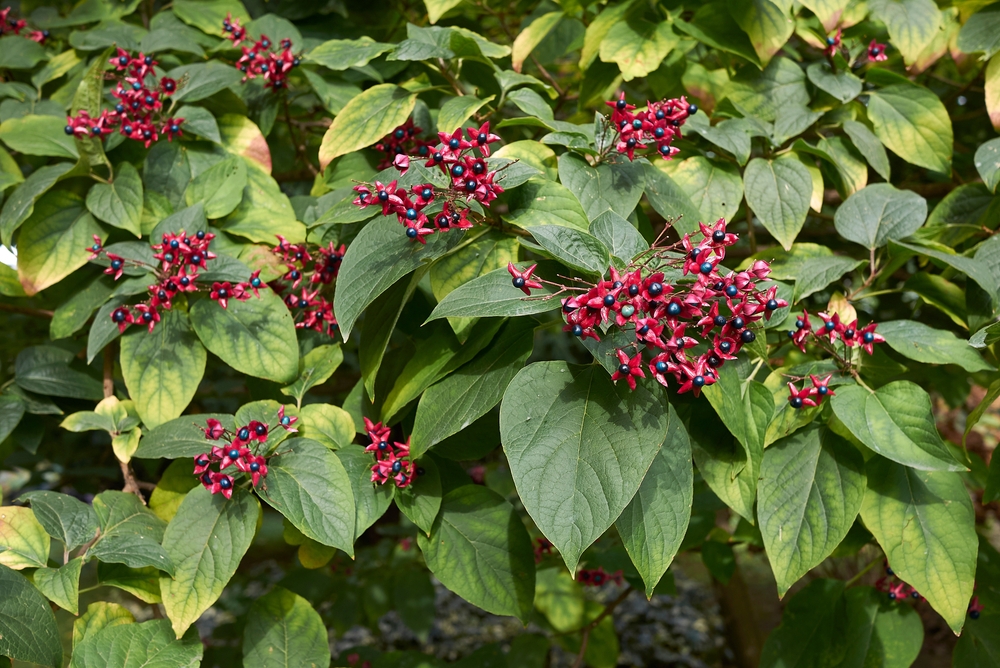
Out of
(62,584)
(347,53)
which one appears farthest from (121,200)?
(62,584)

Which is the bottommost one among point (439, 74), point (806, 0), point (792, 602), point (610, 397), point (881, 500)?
point (792, 602)

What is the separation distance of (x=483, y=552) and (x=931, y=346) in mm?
940

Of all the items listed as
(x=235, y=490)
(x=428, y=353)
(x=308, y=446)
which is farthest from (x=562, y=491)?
(x=235, y=490)

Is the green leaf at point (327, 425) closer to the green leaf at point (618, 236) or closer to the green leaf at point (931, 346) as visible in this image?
the green leaf at point (618, 236)

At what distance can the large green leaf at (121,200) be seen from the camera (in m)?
1.55

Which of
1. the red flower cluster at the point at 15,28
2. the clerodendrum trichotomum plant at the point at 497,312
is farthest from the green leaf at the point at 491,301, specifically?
the red flower cluster at the point at 15,28

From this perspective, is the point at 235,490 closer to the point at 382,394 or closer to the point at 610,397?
the point at 382,394

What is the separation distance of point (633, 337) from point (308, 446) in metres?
0.66

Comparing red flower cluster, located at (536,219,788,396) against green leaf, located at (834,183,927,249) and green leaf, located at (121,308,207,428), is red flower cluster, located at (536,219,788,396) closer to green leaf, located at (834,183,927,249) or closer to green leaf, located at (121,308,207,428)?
green leaf, located at (834,183,927,249)

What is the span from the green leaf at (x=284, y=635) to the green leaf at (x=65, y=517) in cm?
37

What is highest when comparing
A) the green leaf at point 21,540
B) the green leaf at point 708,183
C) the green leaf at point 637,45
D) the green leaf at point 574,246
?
the green leaf at point 637,45

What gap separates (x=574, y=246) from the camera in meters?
1.07

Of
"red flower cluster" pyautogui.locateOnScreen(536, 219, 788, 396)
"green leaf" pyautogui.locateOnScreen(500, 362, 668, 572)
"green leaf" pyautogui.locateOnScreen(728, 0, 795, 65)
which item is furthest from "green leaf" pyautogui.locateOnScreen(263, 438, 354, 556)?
"green leaf" pyautogui.locateOnScreen(728, 0, 795, 65)

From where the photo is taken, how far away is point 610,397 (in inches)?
43.8
